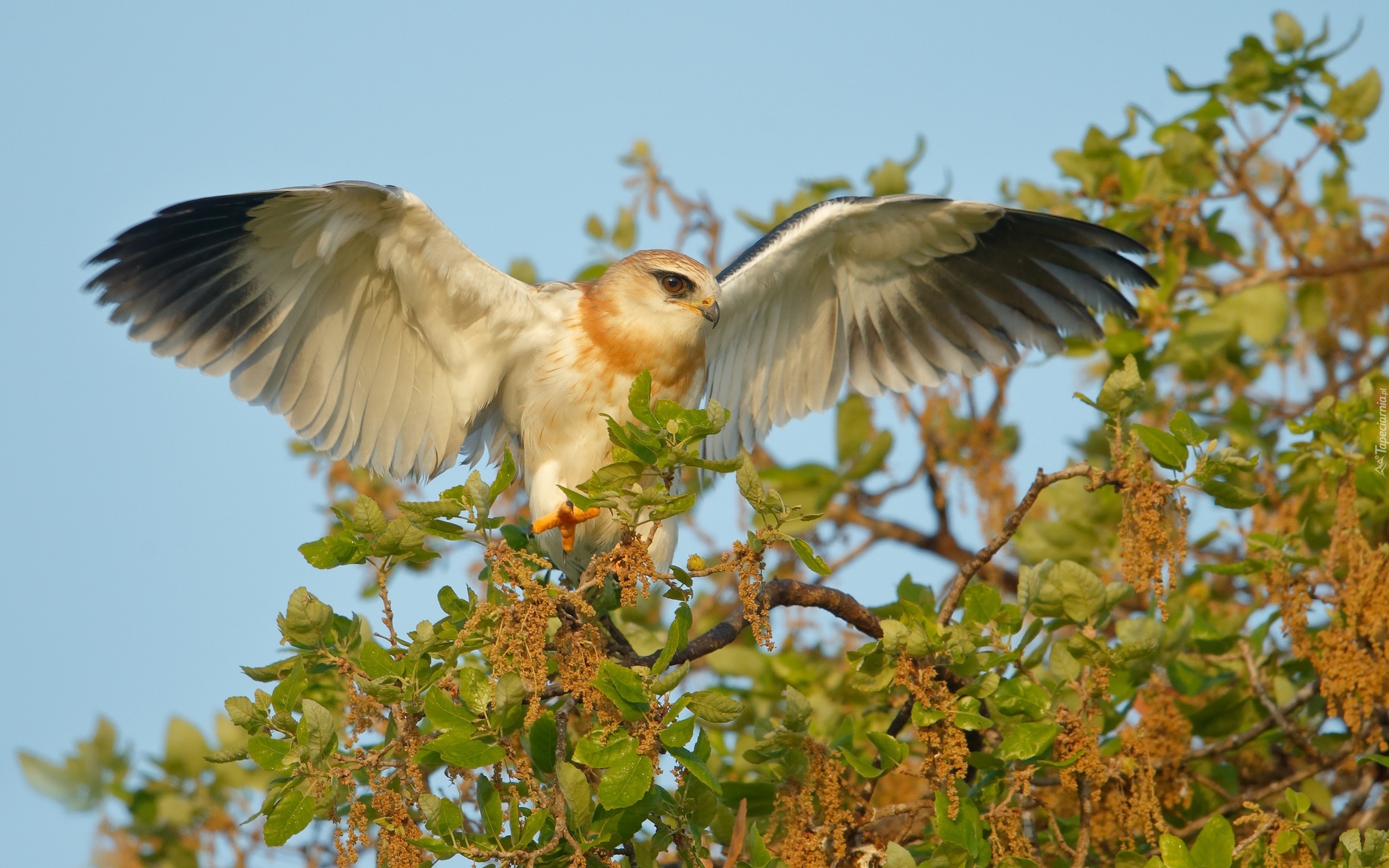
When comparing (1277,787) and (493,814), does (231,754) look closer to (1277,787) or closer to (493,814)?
(493,814)

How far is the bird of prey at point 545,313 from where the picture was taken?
4875mm

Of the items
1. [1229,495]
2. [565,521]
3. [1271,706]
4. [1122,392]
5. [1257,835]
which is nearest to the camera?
[1257,835]

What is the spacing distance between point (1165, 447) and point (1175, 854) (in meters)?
1.15

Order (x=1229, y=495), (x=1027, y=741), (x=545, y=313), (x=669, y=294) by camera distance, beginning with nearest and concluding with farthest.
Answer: (x=1027, y=741), (x=1229, y=495), (x=545, y=313), (x=669, y=294)

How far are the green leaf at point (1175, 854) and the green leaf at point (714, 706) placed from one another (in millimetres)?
1181

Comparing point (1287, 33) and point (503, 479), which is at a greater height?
point (1287, 33)

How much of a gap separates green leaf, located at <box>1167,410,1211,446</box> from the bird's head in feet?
7.44

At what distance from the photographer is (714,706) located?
3266 mm

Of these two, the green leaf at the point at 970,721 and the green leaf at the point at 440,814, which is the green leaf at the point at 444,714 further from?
the green leaf at the point at 970,721

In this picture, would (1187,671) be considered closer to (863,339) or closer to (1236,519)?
(1236,519)

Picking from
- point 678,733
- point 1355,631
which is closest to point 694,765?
point 678,733

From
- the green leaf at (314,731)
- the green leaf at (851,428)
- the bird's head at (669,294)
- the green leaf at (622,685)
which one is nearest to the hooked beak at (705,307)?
the bird's head at (669,294)

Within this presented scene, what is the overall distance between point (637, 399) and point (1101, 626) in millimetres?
1906

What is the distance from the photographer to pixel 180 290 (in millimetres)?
4988
